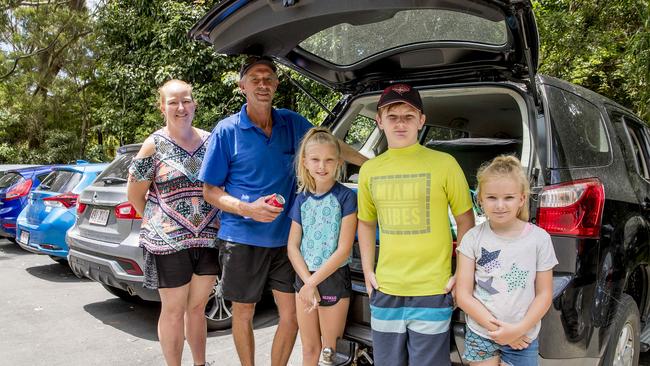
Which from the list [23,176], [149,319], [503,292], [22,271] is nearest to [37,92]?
[23,176]

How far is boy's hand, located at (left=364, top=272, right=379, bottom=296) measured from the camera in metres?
2.32

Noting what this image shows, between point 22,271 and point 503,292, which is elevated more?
point 503,292

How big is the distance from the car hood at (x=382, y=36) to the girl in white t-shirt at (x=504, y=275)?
2.12 ft

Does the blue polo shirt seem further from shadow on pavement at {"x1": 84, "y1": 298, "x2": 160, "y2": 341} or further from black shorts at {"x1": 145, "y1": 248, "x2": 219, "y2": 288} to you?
shadow on pavement at {"x1": 84, "y1": 298, "x2": 160, "y2": 341}

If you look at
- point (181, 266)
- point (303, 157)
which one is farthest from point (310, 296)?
point (181, 266)

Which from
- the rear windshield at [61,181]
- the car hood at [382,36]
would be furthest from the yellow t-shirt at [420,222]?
the rear windshield at [61,181]

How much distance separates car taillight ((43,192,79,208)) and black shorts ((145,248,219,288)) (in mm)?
3677

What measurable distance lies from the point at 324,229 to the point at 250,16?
1099 millimetres

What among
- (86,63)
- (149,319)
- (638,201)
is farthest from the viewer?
(86,63)

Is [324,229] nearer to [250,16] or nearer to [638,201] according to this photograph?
[250,16]

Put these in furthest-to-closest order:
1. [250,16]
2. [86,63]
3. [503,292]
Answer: [86,63] → [250,16] → [503,292]

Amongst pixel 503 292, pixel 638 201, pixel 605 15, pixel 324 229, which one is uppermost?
pixel 605 15

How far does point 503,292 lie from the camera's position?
2.11 metres

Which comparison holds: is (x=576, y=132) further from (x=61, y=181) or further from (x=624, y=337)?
(x=61, y=181)
